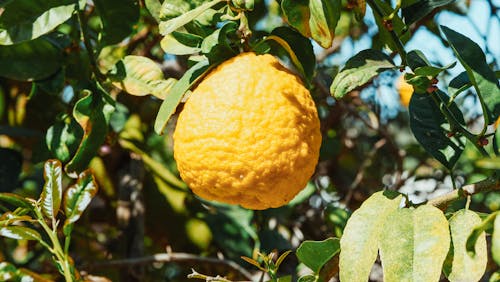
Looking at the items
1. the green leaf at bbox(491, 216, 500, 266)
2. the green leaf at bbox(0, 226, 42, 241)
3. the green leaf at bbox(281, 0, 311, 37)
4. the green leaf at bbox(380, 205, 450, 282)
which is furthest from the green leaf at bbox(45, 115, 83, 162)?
the green leaf at bbox(491, 216, 500, 266)

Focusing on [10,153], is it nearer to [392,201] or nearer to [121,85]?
[121,85]

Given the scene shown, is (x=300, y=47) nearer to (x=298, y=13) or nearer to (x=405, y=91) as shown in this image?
(x=298, y=13)

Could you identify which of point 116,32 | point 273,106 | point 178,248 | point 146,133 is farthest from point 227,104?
point 146,133

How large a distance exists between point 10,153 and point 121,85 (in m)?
0.33

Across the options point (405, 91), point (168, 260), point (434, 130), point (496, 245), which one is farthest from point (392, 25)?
point (405, 91)

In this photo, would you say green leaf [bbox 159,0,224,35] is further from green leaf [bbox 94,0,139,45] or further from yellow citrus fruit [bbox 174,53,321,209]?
green leaf [bbox 94,0,139,45]

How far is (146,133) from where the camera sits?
1.65m

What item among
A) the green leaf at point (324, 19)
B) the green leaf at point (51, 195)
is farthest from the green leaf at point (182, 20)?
the green leaf at point (51, 195)

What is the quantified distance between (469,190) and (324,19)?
0.25m

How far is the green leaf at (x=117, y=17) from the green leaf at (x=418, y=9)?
1.34ft

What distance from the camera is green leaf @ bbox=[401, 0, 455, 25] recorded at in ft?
2.94

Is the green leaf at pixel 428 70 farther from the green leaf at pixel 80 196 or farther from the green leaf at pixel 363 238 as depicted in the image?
the green leaf at pixel 80 196

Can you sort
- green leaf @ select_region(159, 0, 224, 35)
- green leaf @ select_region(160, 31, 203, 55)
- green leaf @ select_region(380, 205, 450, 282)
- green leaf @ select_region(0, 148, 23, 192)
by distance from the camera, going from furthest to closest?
1. green leaf @ select_region(0, 148, 23, 192)
2. green leaf @ select_region(160, 31, 203, 55)
3. green leaf @ select_region(159, 0, 224, 35)
4. green leaf @ select_region(380, 205, 450, 282)

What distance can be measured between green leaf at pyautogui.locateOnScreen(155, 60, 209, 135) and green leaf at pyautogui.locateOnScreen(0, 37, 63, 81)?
13.0 inches
